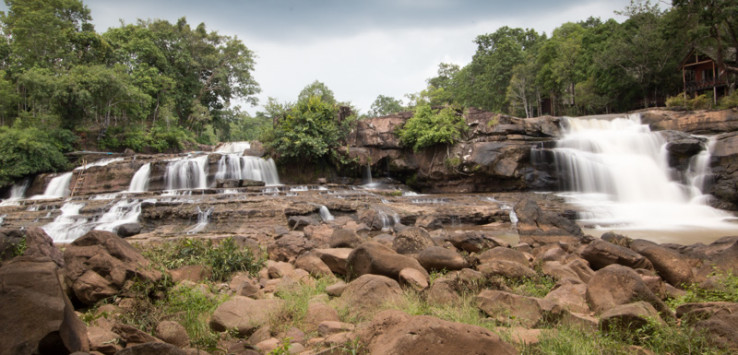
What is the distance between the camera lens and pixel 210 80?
36969mm

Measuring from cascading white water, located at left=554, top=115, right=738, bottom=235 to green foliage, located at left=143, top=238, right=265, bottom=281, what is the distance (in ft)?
37.5

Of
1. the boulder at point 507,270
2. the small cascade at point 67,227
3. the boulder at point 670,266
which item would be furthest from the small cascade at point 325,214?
the boulder at point 670,266

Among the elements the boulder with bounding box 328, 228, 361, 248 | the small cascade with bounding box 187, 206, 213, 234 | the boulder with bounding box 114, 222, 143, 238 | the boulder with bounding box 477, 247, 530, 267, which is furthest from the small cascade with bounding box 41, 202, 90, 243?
the boulder with bounding box 477, 247, 530, 267

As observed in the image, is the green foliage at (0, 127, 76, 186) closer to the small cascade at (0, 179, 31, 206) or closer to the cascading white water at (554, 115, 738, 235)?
the small cascade at (0, 179, 31, 206)

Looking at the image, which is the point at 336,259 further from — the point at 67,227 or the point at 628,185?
the point at 628,185

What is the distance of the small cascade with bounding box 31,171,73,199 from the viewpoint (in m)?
18.8

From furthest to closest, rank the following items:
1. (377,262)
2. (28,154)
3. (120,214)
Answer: (28,154) → (120,214) → (377,262)

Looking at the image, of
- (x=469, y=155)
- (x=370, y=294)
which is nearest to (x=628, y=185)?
(x=469, y=155)

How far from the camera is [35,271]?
2689 mm

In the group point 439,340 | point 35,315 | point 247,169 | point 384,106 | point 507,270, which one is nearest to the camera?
point 35,315

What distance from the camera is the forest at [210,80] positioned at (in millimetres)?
21656

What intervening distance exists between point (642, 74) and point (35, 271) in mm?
36899

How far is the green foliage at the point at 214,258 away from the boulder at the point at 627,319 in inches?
185

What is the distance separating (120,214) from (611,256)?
14008mm
